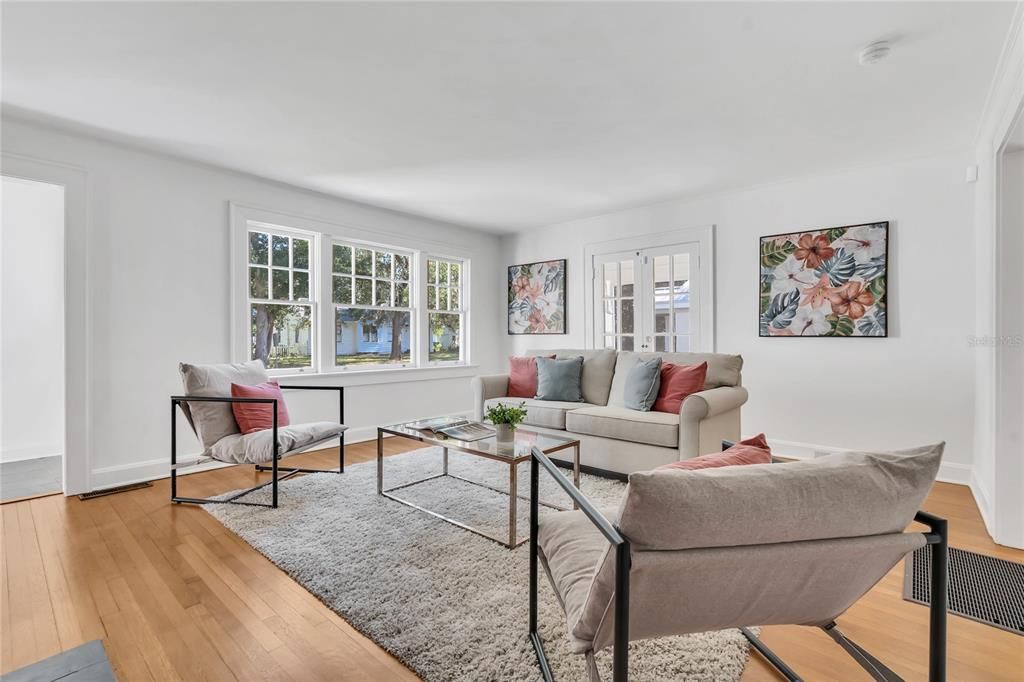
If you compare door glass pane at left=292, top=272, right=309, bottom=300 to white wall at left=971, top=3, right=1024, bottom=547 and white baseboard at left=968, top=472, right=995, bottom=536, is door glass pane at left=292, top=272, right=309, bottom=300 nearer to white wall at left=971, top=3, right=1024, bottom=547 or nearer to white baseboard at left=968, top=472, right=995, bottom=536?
white wall at left=971, top=3, right=1024, bottom=547

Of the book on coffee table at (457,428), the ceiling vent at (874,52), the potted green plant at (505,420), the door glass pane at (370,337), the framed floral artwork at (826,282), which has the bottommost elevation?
the book on coffee table at (457,428)

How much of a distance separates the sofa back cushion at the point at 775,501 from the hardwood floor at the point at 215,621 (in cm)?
87

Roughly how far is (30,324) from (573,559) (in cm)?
533

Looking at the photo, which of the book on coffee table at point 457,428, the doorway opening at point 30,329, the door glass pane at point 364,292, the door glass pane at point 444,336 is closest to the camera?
the book on coffee table at point 457,428

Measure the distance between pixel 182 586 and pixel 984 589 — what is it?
3.36 m

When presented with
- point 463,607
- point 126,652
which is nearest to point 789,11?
point 463,607

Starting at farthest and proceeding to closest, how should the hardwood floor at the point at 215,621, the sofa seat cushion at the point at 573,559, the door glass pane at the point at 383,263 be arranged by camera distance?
the door glass pane at the point at 383,263, the hardwood floor at the point at 215,621, the sofa seat cushion at the point at 573,559

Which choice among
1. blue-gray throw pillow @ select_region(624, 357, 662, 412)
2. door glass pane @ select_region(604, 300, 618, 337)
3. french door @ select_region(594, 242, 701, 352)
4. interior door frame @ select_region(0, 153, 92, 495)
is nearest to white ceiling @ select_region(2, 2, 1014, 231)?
interior door frame @ select_region(0, 153, 92, 495)

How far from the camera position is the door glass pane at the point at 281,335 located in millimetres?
4297

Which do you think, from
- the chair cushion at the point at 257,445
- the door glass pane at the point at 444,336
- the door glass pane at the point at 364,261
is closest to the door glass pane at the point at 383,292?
the door glass pane at the point at 364,261

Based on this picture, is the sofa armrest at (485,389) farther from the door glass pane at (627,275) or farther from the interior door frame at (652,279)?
the door glass pane at (627,275)

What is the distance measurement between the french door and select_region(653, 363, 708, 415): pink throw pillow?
1183 millimetres

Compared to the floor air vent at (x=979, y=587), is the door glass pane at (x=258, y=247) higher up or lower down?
higher up

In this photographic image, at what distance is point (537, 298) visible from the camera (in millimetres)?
6051
